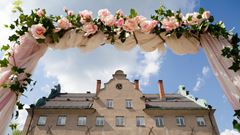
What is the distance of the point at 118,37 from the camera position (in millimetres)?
3688

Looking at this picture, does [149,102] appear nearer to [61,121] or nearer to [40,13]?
[61,121]

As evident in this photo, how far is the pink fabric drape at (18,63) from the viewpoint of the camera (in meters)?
2.80

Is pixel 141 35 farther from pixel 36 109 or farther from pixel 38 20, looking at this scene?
pixel 36 109

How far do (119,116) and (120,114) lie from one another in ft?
0.65

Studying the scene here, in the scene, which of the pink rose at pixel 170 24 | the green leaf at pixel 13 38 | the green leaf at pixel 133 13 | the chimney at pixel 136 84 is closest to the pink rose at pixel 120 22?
the green leaf at pixel 133 13

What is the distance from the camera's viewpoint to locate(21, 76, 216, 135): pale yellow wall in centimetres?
1827

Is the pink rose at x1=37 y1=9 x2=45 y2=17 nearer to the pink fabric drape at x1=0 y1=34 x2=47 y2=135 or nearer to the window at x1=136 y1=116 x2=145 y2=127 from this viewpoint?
the pink fabric drape at x1=0 y1=34 x2=47 y2=135

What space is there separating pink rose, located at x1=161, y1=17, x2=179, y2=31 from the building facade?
52.5 feet

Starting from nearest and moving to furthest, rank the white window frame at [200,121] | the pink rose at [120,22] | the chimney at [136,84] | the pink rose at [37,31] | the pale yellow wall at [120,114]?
1. the pink rose at [37,31]
2. the pink rose at [120,22]
3. the pale yellow wall at [120,114]
4. the white window frame at [200,121]
5. the chimney at [136,84]

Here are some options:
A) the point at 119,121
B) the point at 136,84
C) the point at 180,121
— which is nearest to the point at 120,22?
the point at 119,121

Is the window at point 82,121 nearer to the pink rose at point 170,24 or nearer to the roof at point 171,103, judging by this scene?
the roof at point 171,103

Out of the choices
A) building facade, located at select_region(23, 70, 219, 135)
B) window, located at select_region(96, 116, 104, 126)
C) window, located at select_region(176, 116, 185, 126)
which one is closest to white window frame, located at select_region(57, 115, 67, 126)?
building facade, located at select_region(23, 70, 219, 135)

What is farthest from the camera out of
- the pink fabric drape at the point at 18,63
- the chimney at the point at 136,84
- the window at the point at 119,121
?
the chimney at the point at 136,84

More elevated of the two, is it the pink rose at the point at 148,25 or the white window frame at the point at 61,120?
the white window frame at the point at 61,120
